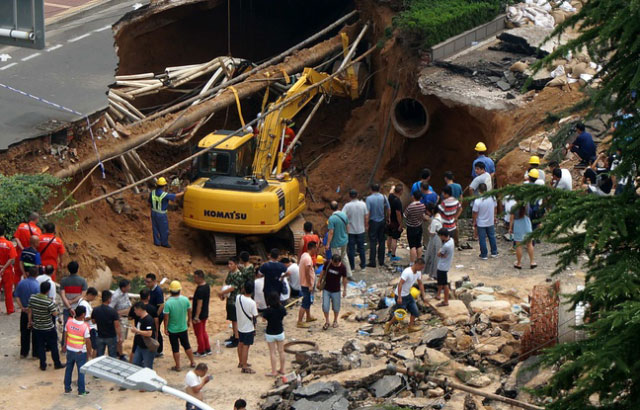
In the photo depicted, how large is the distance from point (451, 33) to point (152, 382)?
1685 centimetres

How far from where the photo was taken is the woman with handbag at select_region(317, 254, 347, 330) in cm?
1580

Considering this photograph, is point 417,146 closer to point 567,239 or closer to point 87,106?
point 87,106

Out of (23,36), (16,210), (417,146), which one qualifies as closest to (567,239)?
(23,36)

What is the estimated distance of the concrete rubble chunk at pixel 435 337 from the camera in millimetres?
14805

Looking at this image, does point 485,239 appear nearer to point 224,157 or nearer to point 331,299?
point 331,299

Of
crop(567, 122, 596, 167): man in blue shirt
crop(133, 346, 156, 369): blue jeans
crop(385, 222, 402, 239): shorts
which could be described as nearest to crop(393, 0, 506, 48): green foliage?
crop(567, 122, 596, 167): man in blue shirt

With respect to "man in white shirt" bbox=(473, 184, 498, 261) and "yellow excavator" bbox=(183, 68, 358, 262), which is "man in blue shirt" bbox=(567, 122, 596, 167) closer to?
"man in white shirt" bbox=(473, 184, 498, 261)

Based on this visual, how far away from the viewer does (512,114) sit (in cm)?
2209

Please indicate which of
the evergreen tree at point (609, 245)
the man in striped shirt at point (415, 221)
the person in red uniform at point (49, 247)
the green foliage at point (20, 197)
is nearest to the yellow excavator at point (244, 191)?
the man in striped shirt at point (415, 221)

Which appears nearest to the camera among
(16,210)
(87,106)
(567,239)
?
(567,239)

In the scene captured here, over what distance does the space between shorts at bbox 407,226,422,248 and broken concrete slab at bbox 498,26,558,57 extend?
767 cm

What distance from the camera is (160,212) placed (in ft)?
65.9

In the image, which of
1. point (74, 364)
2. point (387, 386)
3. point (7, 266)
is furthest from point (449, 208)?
point (7, 266)

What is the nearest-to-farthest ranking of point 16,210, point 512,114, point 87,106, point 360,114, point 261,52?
1. point 16,210
2. point 87,106
3. point 512,114
4. point 360,114
5. point 261,52
